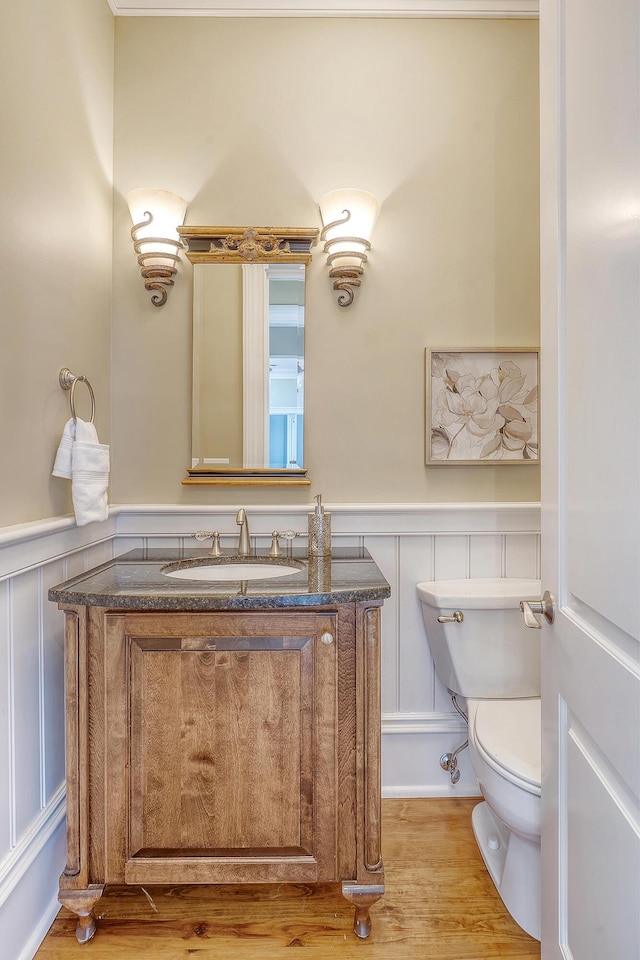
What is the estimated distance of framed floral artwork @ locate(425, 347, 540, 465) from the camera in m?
1.94

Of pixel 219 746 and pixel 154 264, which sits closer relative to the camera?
pixel 219 746

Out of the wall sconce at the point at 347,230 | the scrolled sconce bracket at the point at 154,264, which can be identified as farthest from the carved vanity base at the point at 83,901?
the wall sconce at the point at 347,230

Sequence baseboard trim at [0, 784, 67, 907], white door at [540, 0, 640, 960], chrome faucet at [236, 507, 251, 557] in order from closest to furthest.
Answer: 1. white door at [540, 0, 640, 960]
2. baseboard trim at [0, 784, 67, 907]
3. chrome faucet at [236, 507, 251, 557]

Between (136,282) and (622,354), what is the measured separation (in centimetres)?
162

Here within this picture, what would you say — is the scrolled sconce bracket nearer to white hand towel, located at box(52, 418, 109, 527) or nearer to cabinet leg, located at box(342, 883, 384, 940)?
white hand towel, located at box(52, 418, 109, 527)

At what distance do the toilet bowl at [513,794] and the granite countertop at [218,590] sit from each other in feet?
1.55

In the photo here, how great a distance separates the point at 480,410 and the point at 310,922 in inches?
60.3

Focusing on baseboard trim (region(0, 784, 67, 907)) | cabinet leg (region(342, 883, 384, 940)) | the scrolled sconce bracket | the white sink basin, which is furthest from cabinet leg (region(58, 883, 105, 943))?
the scrolled sconce bracket

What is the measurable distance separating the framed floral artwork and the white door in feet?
2.65

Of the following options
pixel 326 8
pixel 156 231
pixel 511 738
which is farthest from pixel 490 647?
pixel 326 8

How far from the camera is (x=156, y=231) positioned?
1851mm

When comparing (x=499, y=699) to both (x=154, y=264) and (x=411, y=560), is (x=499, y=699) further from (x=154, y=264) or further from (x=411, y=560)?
(x=154, y=264)

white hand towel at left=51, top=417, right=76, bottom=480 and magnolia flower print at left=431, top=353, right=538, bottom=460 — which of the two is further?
magnolia flower print at left=431, top=353, right=538, bottom=460

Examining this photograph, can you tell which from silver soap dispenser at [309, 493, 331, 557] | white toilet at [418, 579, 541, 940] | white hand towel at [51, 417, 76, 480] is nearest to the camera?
white toilet at [418, 579, 541, 940]
